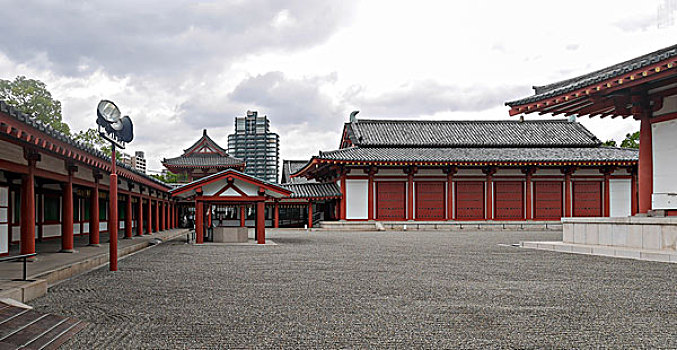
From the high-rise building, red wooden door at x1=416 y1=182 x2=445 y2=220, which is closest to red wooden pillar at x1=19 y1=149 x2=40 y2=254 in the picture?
red wooden door at x1=416 y1=182 x2=445 y2=220

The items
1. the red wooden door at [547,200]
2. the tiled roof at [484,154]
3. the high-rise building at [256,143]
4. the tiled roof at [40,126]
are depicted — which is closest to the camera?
the tiled roof at [40,126]

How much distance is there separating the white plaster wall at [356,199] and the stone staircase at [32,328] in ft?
91.6

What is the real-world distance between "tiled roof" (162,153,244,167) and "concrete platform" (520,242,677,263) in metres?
38.1

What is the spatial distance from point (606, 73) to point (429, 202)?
2186 cm

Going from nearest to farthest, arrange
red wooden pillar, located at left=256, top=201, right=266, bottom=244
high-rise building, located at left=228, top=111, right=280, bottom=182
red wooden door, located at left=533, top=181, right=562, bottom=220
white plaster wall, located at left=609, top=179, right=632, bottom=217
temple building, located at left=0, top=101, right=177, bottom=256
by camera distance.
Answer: temple building, located at left=0, top=101, right=177, bottom=256 < red wooden pillar, located at left=256, top=201, right=266, bottom=244 < red wooden door, located at left=533, top=181, right=562, bottom=220 < white plaster wall, located at left=609, top=179, right=632, bottom=217 < high-rise building, located at left=228, top=111, right=280, bottom=182

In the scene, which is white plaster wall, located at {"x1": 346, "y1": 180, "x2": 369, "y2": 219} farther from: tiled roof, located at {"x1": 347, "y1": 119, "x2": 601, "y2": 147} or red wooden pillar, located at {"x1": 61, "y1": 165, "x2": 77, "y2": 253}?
red wooden pillar, located at {"x1": 61, "y1": 165, "x2": 77, "y2": 253}

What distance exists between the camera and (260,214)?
19672mm

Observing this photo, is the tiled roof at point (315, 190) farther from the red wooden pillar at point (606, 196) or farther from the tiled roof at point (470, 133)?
the red wooden pillar at point (606, 196)

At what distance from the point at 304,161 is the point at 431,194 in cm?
2468

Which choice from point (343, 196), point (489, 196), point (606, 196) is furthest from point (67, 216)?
point (606, 196)

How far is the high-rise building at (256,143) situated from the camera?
436 ft

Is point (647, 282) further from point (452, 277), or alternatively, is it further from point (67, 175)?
point (67, 175)

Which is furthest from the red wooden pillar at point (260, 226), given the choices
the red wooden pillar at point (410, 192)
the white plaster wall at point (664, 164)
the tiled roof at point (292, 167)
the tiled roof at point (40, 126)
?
the tiled roof at point (292, 167)

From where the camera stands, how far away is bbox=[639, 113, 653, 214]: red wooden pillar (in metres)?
13.8
